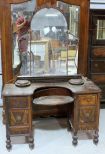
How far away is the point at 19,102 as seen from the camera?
101 inches

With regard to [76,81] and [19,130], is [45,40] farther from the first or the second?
[19,130]

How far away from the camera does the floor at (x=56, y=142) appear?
8.73 ft

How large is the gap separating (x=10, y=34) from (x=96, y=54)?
3.81 feet

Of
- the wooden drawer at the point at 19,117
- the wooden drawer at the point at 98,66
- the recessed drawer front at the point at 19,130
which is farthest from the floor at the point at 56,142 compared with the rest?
the wooden drawer at the point at 98,66

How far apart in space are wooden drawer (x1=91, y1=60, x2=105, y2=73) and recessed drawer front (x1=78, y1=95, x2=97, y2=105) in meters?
0.88

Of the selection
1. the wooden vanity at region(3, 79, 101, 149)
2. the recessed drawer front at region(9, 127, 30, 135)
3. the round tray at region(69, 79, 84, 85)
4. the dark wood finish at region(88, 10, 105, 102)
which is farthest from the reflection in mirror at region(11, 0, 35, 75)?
the dark wood finish at region(88, 10, 105, 102)

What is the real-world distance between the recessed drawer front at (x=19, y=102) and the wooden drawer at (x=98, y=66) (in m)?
1.25

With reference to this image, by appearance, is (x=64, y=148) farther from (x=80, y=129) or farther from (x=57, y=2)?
(x=57, y=2)

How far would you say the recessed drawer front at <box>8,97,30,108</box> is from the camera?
8.37 feet

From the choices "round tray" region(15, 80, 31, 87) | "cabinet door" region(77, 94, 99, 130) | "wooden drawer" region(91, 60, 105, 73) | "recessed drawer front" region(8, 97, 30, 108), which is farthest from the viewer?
"wooden drawer" region(91, 60, 105, 73)

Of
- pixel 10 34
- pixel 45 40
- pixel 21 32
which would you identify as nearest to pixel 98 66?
pixel 45 40

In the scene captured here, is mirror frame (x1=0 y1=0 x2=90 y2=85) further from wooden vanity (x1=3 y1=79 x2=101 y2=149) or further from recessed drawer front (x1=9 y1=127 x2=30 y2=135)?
Result: recessed drawer front (x1=9 y1=127 x2=30 y2=135)

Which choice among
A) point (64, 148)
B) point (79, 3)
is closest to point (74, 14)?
point (79, 3)

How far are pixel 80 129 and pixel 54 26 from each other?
1.18 m
